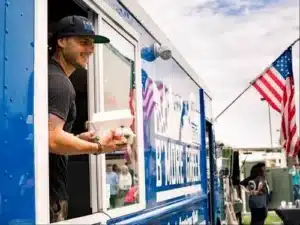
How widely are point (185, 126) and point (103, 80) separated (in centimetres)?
278

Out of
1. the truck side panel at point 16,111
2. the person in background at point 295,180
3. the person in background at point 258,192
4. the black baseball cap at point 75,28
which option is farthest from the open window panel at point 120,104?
the person in background at point 295,180

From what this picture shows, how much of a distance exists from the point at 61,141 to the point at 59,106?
17 cm

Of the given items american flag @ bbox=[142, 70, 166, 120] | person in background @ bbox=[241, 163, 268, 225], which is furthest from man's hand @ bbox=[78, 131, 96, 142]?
person in background @ bbox=[241, 163, 268, 225]

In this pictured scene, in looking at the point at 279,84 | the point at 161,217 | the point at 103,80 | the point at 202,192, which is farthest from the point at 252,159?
the point at 103,80

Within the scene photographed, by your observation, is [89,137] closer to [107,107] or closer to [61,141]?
[61,141]

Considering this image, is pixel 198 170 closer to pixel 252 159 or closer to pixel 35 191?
pixel 35 191

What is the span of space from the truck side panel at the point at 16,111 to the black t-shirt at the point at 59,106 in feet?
0.82

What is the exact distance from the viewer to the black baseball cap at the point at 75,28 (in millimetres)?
2771

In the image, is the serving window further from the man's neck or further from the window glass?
the man's neck

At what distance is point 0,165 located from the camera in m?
2.10

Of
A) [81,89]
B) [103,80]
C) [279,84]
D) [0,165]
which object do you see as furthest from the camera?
[279,84]

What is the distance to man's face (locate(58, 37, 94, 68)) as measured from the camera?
2.81 metres

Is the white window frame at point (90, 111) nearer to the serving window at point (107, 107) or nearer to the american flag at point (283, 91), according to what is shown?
the serving window at point (107, 107)

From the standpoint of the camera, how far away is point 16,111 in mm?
2221
